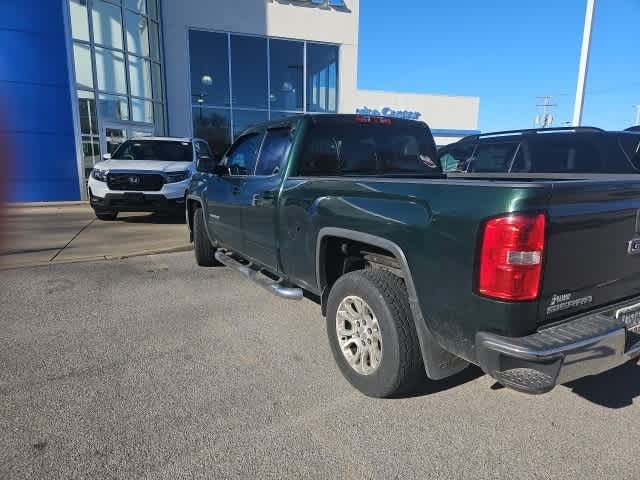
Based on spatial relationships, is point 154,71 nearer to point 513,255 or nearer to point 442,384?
point 442,384

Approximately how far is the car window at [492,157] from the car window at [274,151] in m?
4.27

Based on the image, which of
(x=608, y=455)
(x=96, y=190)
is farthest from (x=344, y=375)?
(x=96, y=190)

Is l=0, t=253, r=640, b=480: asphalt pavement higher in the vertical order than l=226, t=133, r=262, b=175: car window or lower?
lower

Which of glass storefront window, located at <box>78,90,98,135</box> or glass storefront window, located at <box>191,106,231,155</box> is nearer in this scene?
glass storefront window, located at <box>78,90,98,135</box>

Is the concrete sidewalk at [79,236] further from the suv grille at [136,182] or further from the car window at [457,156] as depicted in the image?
the car window at [457,156]

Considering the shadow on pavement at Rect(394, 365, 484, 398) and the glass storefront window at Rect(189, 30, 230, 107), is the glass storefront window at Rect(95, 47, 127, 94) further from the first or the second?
the shadow on pavement at Rect(394, 365, 484, 398)

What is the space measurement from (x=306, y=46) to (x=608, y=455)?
18983 mm

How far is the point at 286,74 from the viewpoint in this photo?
19.1 metres

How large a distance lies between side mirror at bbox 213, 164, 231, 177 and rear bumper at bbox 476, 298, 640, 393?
3.67 m

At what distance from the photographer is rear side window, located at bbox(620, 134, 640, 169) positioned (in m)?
5.80

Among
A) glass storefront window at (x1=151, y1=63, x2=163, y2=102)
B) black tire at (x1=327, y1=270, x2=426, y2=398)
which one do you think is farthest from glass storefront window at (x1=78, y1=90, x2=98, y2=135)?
black tire at (x1=327, y1=270, x2=426, y2=398)

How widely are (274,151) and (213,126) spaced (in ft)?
50.3

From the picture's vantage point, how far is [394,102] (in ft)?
83.1

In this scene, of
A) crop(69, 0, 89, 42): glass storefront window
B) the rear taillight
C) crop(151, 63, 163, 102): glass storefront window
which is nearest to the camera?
the rear taillight
